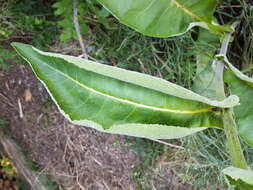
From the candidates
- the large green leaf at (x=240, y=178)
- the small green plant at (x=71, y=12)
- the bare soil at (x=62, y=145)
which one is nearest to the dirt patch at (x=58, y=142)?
the bare soil at (x=62, y=145)

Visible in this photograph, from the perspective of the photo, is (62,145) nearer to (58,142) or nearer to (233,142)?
(58,142)

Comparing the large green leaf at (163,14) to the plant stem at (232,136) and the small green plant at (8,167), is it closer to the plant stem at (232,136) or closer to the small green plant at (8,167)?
the plant stem at (232,136)

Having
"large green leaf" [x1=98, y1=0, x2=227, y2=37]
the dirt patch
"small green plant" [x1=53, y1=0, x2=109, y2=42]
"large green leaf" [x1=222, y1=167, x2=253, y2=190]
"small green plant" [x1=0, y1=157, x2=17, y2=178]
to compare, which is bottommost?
"small green plant" [x1=0, y1=157, x2=17, y2=178]

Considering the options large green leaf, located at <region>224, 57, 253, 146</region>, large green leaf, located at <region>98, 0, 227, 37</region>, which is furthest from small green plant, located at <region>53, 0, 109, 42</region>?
large green leaf, located at <region>224, 57, 253, 146</region>

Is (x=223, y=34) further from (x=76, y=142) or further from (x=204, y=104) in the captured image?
(x=76, y=142)

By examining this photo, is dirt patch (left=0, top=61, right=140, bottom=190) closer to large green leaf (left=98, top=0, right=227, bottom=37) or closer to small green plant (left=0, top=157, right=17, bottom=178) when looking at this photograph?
small green plant (left=0, top=157, right=17, bottom=178)

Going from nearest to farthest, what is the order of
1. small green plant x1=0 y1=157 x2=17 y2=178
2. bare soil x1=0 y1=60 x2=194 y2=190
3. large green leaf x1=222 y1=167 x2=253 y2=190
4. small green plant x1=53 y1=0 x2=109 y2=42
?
large green leaf x1=222 y1=167 x2=253 y2=190 → small green plant x1=53 y1=0 x2=109 y2=42 → bare soil x1=0 y1=60 x2=194 y2=190 → small green plant x1=0 y1=157 x2=17 y2=178
